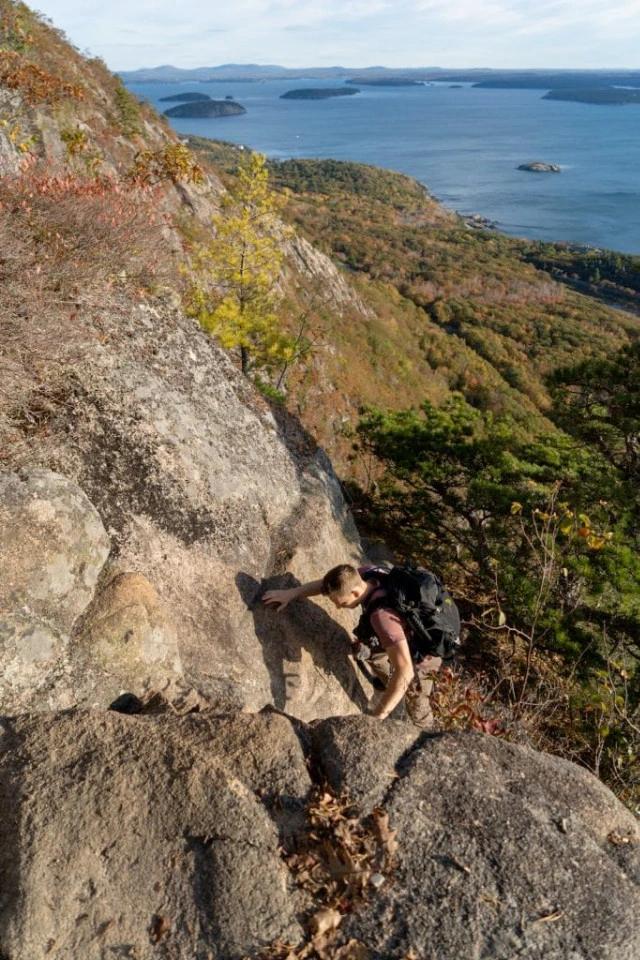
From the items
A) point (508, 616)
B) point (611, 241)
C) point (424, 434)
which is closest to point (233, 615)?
point (508, 616)

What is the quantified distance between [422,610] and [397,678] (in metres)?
0.61

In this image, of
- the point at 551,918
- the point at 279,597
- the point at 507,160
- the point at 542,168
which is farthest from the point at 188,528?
the point at 507,160

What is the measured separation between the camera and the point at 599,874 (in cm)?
311

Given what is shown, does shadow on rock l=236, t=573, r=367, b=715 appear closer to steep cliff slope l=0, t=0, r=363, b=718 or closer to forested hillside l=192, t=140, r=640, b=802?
steep cliff slope l=0, t=0, r=363, b=718

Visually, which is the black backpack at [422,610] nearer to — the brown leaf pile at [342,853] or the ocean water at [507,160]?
the brown leaf pile at [342,853]

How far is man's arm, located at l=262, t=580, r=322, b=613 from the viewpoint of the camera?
5.39 meters

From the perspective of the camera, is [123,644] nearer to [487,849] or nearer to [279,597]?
[279,597]

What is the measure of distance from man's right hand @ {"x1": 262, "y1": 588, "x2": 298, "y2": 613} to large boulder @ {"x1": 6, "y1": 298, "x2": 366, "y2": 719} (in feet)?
0.44

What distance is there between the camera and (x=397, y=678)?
4.62 metres

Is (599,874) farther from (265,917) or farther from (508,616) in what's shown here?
(508,616)

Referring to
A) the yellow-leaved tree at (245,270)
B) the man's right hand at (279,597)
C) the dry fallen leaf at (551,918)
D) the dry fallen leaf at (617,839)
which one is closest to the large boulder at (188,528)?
the man's right hand at (279,597)

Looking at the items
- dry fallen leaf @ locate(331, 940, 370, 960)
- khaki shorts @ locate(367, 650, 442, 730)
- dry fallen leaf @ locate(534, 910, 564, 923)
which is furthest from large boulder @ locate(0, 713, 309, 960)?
khaki shorts @ locate(367, 650, 442, 730)

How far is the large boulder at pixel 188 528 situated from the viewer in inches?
193

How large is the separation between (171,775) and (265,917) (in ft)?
2.73
